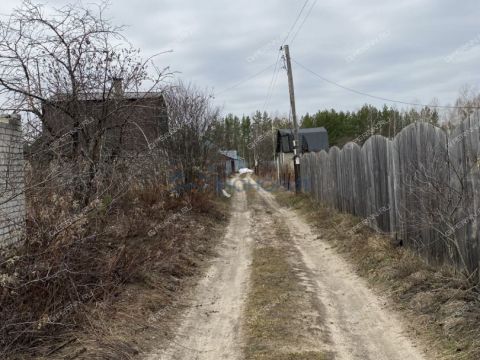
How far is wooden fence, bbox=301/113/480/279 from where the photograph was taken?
5.41 m

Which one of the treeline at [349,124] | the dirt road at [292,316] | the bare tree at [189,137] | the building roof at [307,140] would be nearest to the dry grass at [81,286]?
the dirt road at [292,316]

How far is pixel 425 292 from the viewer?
224 inches

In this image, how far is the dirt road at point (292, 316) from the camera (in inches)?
179

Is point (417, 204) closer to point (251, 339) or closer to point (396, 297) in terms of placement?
point (396, 297)

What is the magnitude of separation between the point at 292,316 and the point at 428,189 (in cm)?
238

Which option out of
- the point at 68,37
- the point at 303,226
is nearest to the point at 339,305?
the point at 68,37

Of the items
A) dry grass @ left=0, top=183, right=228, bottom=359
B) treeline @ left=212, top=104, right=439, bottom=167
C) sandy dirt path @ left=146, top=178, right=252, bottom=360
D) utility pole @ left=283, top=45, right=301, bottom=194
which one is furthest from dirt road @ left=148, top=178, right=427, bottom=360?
treeline @ left=212, top=104, right=439, bottom=167

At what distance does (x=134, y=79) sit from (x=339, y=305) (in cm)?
534

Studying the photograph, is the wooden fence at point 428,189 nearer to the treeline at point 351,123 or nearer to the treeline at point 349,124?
the treeline at point 349,124

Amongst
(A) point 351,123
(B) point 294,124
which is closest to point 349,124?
(A) point 351,123

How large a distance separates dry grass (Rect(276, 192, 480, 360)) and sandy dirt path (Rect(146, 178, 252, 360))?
1868mm

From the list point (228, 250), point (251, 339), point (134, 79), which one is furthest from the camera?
point (228, 250)

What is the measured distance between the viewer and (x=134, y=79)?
8.68 m

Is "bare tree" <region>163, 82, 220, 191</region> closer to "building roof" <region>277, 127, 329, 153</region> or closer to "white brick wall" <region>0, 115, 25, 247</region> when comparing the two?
"white brick wall" <region>0, 115, 25, 247</region>
